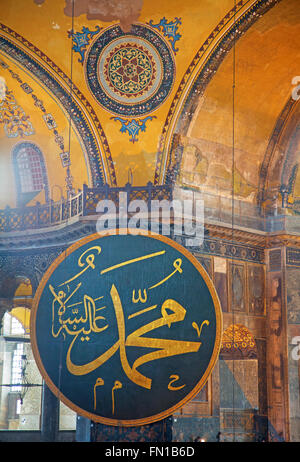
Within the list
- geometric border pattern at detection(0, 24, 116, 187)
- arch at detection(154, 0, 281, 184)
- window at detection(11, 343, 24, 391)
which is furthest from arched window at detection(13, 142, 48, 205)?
window at detection(11, 343, 24, 391)

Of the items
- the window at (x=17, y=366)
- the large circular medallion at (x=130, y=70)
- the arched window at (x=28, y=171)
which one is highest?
the large circular medallion at (x=130, y=70)

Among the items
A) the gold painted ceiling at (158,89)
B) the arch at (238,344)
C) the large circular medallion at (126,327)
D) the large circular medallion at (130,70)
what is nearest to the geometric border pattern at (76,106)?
the gold painted ceiling at (158,89)

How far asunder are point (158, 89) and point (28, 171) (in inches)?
112

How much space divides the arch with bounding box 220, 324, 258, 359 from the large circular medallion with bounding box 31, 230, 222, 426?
90 centimetres

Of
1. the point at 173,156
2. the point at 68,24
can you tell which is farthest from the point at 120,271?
the point at 68,24

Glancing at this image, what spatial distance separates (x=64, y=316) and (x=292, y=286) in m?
3.59

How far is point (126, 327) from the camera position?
1030 cm

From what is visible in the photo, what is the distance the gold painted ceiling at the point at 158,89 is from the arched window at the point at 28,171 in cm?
21

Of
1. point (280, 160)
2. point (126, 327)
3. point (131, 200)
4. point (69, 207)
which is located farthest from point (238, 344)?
point (69, 207)

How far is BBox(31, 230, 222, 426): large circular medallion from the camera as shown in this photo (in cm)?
1009

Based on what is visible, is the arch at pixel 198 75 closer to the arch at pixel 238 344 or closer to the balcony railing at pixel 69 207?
the balcony railing at pixel 69 207

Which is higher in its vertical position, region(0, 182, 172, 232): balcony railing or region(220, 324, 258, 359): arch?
region(0, 182, 172, 232): balcony railing

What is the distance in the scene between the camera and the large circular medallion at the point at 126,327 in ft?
33.1

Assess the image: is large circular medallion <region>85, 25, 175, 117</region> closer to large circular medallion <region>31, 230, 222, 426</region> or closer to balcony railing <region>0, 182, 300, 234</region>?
balcony railing <region>0, 182, 300, 234</region>
